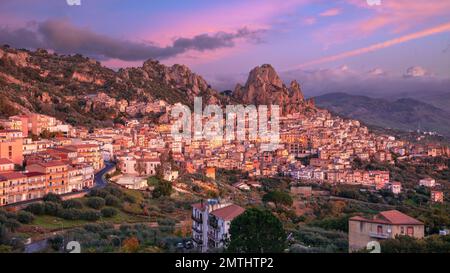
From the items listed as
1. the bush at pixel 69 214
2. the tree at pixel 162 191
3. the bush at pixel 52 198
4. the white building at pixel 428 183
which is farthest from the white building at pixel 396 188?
the bush at pixel 69 214

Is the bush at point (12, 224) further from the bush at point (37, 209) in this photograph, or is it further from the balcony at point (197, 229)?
the balcony at point (197, 229)

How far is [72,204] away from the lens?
1598 cm

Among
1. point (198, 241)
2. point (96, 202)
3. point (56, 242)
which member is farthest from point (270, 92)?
point (56, 242)

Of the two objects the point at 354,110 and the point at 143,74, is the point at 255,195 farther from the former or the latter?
the point at 354,110

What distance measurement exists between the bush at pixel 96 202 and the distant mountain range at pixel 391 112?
6630 cm

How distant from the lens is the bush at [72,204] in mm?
15914

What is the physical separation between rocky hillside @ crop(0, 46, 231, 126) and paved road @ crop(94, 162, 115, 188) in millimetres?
6380

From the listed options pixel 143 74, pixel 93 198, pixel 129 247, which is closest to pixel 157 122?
pixel 143 74

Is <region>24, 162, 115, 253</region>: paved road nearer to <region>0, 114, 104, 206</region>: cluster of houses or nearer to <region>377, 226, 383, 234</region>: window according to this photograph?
<region>0, 114, 104, 206</region>: cluster of houses

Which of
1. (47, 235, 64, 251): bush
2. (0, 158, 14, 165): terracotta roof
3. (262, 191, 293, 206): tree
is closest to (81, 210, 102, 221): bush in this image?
(47, 235, 64, 251): bush

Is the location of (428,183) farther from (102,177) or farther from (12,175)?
(12,175)
